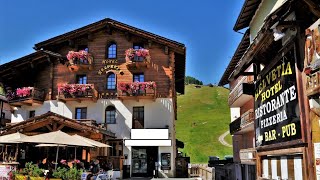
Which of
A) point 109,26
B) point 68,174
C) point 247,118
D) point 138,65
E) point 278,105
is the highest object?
point 109,26

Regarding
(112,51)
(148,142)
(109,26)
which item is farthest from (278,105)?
(109,26)

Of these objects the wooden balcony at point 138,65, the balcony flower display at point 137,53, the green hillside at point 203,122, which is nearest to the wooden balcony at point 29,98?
the wooden balcony at point 138,65

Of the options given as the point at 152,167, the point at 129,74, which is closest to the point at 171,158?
the point at 152,167

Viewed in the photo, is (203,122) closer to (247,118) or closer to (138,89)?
(138,89)

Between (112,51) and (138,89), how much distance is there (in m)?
5.04

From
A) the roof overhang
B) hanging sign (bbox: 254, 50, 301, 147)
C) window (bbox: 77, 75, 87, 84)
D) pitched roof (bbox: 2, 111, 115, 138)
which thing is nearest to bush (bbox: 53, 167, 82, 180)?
pitched roof (bbox: 2, 111, 115, 138)

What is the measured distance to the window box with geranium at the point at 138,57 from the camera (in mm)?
30703

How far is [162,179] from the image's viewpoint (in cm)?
2833

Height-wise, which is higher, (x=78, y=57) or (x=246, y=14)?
(x=78, y=57)

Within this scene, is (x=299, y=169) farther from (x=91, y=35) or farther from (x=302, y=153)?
(x=91, y=35)

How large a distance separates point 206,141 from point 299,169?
75.9 metres

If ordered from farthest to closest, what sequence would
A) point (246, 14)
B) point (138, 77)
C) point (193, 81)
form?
point (193, 81) → point (138, 77) → point (246, 14)

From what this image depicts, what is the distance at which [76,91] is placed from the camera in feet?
101

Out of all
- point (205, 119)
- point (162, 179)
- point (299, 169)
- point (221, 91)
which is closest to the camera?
point (299, 169)
